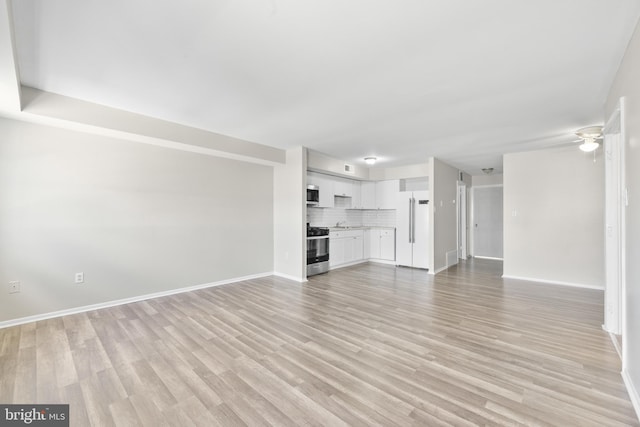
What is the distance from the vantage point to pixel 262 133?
14.4 ft

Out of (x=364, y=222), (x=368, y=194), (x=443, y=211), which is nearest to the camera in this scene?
(x=443, y=211)

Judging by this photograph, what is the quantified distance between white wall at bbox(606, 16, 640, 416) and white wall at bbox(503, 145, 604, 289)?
337cm

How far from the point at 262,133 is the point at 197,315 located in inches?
110

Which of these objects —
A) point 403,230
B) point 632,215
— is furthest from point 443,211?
point 632,215

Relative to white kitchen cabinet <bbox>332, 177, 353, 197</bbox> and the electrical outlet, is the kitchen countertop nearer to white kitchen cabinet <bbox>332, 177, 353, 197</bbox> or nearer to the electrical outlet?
white kitchen cabinet <bbox>332, 177, 353, 197</bbox>

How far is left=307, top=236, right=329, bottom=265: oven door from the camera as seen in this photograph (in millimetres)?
5641

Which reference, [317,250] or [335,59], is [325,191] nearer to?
[317,250]

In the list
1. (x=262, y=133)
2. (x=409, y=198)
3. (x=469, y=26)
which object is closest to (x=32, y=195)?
(x=262, y=133)

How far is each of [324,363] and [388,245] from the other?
513 centimetres

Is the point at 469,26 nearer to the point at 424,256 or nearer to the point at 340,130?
the point at 340,130

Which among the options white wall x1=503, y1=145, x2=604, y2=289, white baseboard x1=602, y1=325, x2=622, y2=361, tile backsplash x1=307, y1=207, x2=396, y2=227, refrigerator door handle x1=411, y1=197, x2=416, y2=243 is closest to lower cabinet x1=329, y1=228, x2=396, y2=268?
tile backsplash x1=307, y1=207, x2=396, y2=227

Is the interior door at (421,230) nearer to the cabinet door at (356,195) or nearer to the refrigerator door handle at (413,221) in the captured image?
the refrigerator door handle at (413,221)

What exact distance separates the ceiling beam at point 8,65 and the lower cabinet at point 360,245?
505 centimetres

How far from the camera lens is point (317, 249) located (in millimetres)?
5832
